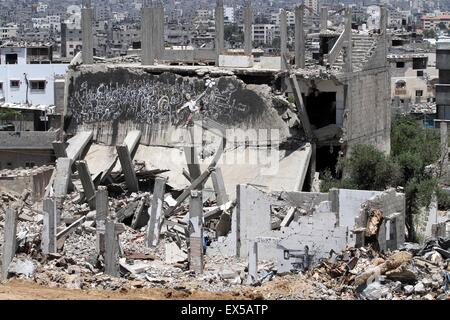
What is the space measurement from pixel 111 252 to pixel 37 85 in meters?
24.2

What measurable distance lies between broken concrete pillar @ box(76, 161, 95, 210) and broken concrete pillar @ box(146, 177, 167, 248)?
307 centimetres

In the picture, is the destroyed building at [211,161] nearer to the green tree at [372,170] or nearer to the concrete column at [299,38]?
the concrete column at [299,38]

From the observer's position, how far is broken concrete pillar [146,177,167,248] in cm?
2255

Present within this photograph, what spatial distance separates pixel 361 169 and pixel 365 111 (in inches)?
169

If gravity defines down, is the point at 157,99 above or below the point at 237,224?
above

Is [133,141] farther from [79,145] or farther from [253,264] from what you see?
[253,264]

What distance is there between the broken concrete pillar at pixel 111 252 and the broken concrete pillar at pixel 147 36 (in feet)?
36.6

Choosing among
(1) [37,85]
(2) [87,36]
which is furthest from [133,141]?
(1) [37,85]

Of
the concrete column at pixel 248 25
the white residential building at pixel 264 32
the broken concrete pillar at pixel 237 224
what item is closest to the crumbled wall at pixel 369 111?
the concrete column at pixel 248 25

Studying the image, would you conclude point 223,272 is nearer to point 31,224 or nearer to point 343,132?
point 31,224

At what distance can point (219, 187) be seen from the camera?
24.9m

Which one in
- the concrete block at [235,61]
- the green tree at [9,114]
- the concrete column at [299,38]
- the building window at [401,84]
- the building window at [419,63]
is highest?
the concrete column at [299,38]

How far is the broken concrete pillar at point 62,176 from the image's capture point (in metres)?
26.7

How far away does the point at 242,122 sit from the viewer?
27531 mm
